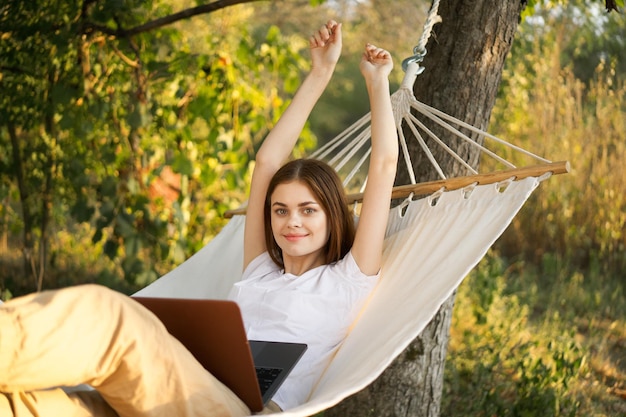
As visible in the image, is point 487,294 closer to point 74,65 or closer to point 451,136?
point 451,136

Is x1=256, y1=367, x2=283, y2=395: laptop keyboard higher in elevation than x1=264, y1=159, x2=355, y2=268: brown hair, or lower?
lower

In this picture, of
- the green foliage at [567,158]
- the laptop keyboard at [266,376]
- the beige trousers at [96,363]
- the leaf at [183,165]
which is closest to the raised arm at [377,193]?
the laptop keyboard at [266,376]

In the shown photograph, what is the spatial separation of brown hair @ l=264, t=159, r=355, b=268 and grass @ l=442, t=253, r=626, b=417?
0.94 m

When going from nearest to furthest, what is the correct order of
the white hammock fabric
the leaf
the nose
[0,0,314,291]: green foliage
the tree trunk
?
the white hammock fabric → the nose → the tree trunk → [0,0,314,291]: green foliage → the leaf

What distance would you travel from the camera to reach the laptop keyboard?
165cm

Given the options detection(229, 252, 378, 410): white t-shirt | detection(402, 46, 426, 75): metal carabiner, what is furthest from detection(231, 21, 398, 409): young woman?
detection(402, 46, 426, 75): metal carabiner

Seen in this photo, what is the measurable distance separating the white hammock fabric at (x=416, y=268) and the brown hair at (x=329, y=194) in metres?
0.11

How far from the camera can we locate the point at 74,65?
3.33 meters

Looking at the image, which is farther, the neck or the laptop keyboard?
the neck

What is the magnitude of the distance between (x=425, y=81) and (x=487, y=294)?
4.63ft

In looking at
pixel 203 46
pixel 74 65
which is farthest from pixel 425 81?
pixel 203 46

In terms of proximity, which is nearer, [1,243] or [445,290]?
[445,290]

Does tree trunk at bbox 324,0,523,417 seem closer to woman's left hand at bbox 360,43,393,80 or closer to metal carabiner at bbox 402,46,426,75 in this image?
metal carabiner at bbox 402,46,426,75

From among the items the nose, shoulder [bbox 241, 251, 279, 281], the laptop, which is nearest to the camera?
the laptop
